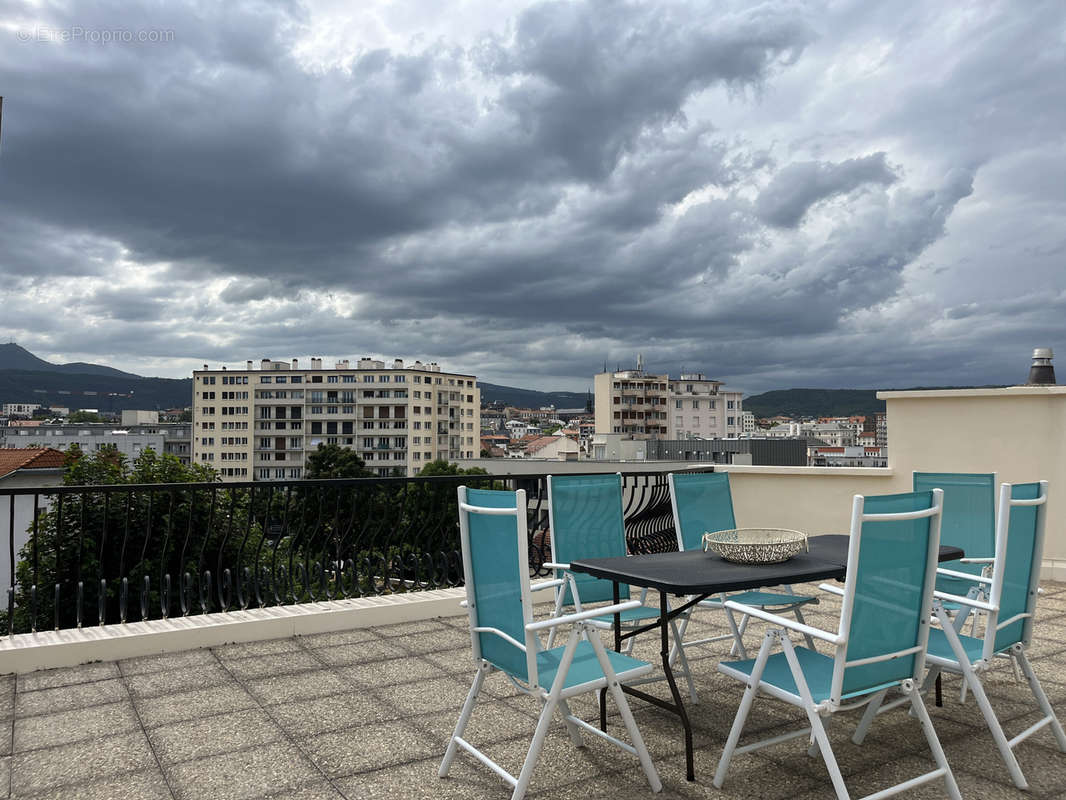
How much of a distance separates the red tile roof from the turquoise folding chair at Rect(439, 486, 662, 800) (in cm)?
2412

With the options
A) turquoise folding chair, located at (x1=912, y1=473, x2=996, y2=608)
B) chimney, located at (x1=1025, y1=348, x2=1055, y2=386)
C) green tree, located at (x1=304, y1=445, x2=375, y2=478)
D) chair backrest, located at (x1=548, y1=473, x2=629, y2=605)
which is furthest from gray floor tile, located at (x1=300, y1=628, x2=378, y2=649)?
green tree, located at (x1=304, y1=445, x2=375, y2=478)

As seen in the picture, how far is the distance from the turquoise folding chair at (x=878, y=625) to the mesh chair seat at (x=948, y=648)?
1.44ft

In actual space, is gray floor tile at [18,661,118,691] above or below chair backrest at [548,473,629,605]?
below

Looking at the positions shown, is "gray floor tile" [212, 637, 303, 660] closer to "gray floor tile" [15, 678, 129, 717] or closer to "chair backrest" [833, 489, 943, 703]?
"gray floor tile" [15, 678, 129, 717]

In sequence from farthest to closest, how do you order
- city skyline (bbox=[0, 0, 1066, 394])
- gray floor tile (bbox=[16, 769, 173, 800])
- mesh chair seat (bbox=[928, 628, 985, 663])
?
city skyline (bbox=[0, 0, 1066, 394]) < mesh chair seat (bbox=[928, 628, 985, 663]) < gray floor tile (bbox=[16, 769, 173, 800])

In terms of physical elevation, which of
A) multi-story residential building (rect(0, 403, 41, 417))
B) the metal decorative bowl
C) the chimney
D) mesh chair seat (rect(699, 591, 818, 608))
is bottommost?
mesh chair seat (rect(699, 591, 818, 608))

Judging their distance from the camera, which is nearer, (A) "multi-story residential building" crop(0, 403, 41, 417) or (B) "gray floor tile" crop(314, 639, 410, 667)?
(B) "gray floor tile" crop(314, 639, 410, 667)

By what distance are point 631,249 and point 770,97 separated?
1353 centimetres

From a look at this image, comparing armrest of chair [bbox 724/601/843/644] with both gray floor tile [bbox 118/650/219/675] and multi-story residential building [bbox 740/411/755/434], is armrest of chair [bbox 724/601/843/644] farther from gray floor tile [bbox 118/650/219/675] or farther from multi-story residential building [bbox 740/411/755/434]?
multi-story residential building [bbox 740/411/755/434]

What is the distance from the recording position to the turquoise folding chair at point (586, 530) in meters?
3.59

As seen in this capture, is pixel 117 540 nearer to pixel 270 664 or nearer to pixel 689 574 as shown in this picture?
pixel 270 664

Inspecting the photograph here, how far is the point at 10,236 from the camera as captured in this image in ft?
50.4

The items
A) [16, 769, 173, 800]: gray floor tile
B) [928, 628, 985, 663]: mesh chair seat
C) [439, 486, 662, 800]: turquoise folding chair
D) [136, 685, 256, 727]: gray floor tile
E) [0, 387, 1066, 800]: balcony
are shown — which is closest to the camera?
[439, 486, 662, 800]: turquoise folding chair

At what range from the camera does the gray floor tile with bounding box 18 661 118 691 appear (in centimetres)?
373
